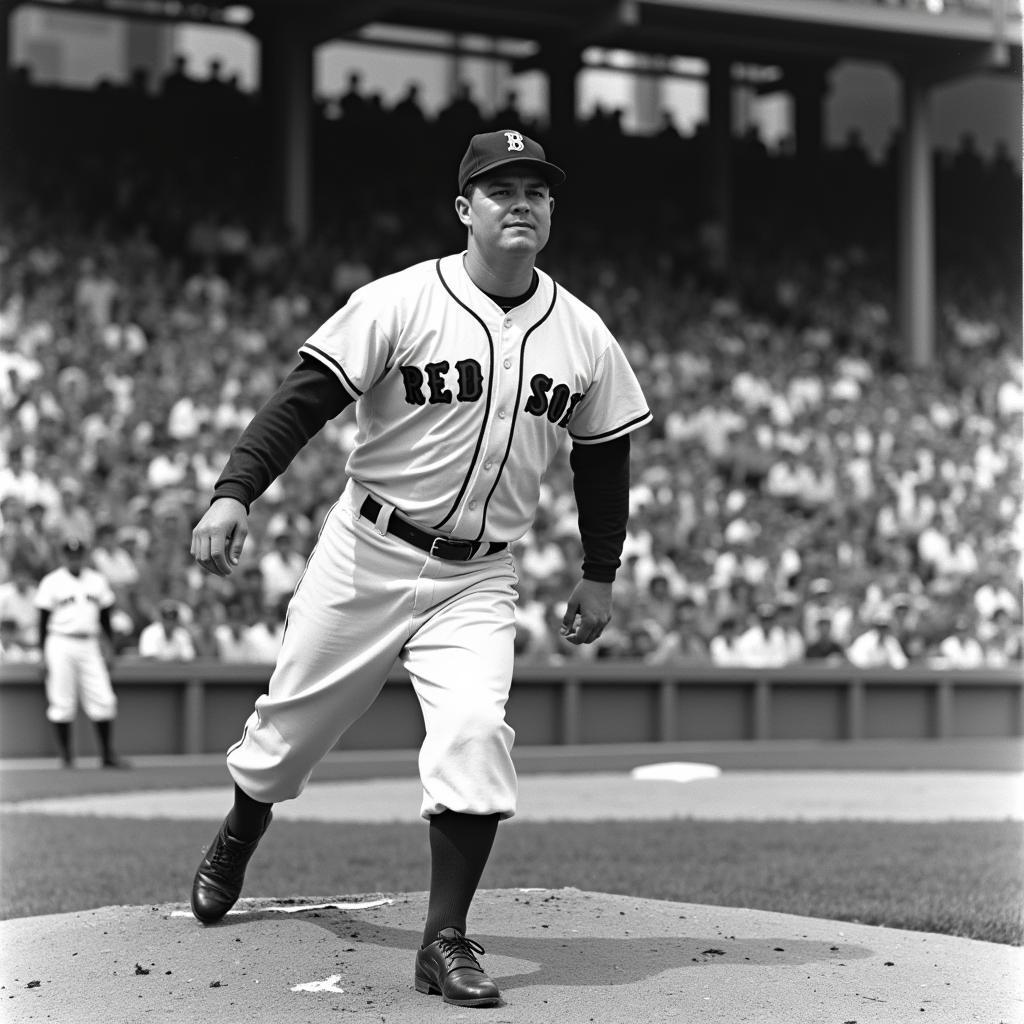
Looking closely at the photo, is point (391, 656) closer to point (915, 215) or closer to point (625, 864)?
point (625, 864)

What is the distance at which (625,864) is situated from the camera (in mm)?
8039

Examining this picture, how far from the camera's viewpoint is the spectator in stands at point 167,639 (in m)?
13.8

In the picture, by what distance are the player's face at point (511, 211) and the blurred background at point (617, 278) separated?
967 centimetres

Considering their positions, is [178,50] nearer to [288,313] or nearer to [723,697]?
[288,313]

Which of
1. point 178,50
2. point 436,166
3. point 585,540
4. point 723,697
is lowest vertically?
point 723,697

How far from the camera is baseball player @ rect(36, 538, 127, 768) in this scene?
12641 millimetres

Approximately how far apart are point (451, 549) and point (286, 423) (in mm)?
556

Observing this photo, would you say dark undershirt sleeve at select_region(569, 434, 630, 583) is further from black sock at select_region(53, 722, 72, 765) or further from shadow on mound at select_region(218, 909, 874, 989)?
black sock at select_region(53, 722, 72, 765)

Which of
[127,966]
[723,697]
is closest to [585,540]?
[127,966]

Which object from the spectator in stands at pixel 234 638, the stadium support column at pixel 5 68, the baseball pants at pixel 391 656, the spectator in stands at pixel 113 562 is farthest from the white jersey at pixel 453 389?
the stadium support column at pixel 5 68

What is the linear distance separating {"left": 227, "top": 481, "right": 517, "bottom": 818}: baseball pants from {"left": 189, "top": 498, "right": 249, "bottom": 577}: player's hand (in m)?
0.46

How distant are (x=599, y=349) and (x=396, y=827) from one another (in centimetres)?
529

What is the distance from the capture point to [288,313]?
1972cm

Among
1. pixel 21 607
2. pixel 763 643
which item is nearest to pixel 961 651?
pixel 763 643
